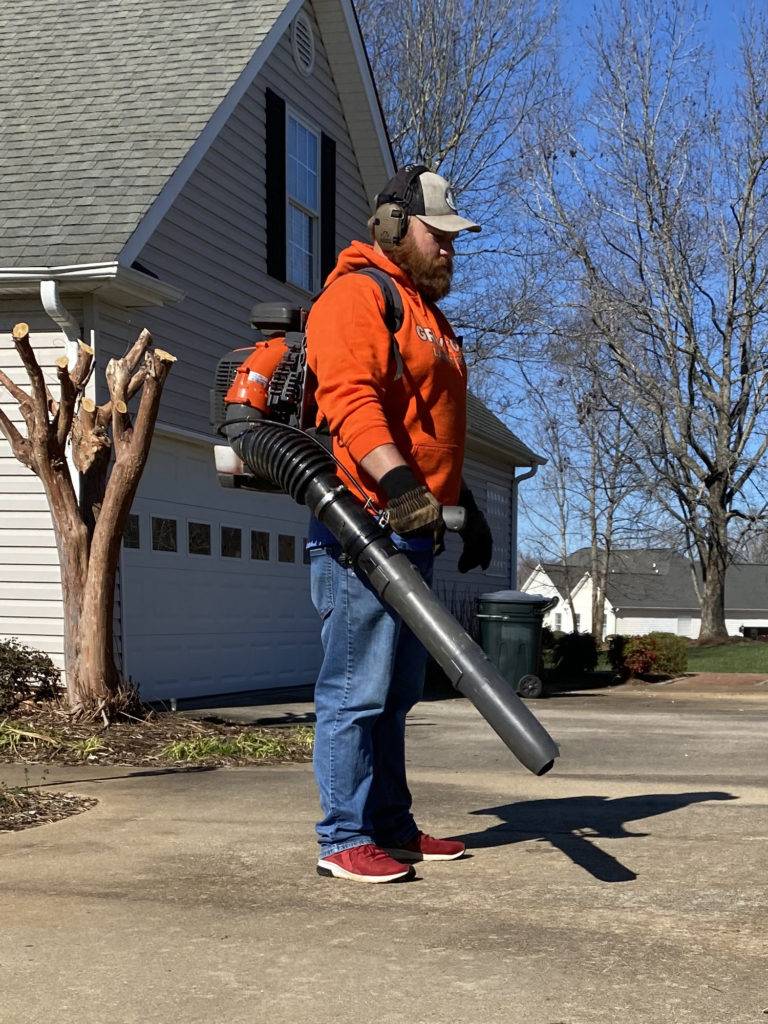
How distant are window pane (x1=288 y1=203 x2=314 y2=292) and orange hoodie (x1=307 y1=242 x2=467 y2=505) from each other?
421 inches

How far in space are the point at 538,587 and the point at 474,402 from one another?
212ft

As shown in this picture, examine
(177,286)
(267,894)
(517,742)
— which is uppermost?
(177,286)

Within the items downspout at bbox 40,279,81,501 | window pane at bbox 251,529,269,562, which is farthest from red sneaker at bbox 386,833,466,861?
window pane at bbox 251,529,269,562

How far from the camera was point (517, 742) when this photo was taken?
371 centimetres

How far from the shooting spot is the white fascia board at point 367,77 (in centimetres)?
1593

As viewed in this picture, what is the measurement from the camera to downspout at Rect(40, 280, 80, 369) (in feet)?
34.8

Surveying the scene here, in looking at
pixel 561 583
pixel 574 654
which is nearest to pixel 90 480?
pixel 574 654

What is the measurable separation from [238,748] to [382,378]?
4338 mm

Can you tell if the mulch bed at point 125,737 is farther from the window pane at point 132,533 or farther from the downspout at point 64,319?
the downspout at point 64,319

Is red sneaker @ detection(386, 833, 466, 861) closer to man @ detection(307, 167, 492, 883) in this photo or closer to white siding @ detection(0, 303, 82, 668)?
man @ detection(307, 167, 492, 883)

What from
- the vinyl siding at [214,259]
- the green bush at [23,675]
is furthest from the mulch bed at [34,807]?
the vinyl siding at [214,259]

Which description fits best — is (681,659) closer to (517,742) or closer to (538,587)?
(517,742)

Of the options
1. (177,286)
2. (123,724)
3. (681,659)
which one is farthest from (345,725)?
(681,659)

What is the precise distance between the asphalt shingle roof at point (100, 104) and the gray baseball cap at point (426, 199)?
650 centimetres
